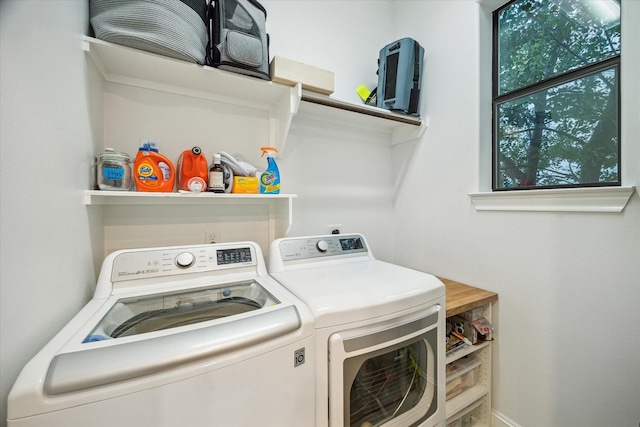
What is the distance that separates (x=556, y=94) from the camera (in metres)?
1.24

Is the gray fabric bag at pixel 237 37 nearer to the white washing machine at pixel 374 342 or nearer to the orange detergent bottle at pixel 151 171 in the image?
the orange detergent bottle at pixel 151 171

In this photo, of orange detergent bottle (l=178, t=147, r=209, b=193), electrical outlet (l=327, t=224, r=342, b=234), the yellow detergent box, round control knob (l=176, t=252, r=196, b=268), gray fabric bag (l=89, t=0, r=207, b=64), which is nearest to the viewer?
gray fabric bag (l=89, t=0, r=207, b=64)

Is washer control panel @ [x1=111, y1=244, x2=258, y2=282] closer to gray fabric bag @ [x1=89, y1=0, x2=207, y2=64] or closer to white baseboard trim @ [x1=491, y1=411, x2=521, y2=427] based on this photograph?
gray fabric bag @ [x1=89, y1=0, x2=207, y2=64]

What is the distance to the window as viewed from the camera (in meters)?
1.08

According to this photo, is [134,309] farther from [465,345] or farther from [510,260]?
[510,260]

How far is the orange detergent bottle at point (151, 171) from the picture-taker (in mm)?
1078

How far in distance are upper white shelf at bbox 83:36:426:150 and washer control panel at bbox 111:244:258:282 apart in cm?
72

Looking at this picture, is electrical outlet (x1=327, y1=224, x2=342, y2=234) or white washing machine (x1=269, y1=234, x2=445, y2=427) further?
electrical outlet (x1=327, y1=224, x2=342, y2=234)

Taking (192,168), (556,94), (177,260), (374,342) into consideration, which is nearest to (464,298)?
(374,342)

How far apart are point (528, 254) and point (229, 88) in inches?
72.5

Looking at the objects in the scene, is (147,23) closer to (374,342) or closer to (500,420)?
(374,342)

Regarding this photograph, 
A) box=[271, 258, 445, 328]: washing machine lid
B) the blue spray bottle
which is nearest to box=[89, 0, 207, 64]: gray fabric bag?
the blue spray bottle

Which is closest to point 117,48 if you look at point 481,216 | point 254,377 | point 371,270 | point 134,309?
point 134,309

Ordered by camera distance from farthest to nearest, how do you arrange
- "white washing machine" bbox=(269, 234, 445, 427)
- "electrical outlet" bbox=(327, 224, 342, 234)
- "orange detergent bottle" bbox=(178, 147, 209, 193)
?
"electrical outlet" bbox=(327, 224, 342, 234) → "orange detergent bottle" bbox=(178, 147, 209, 193) → "white washing machine" bbox=(269, 234, 445, 427)
